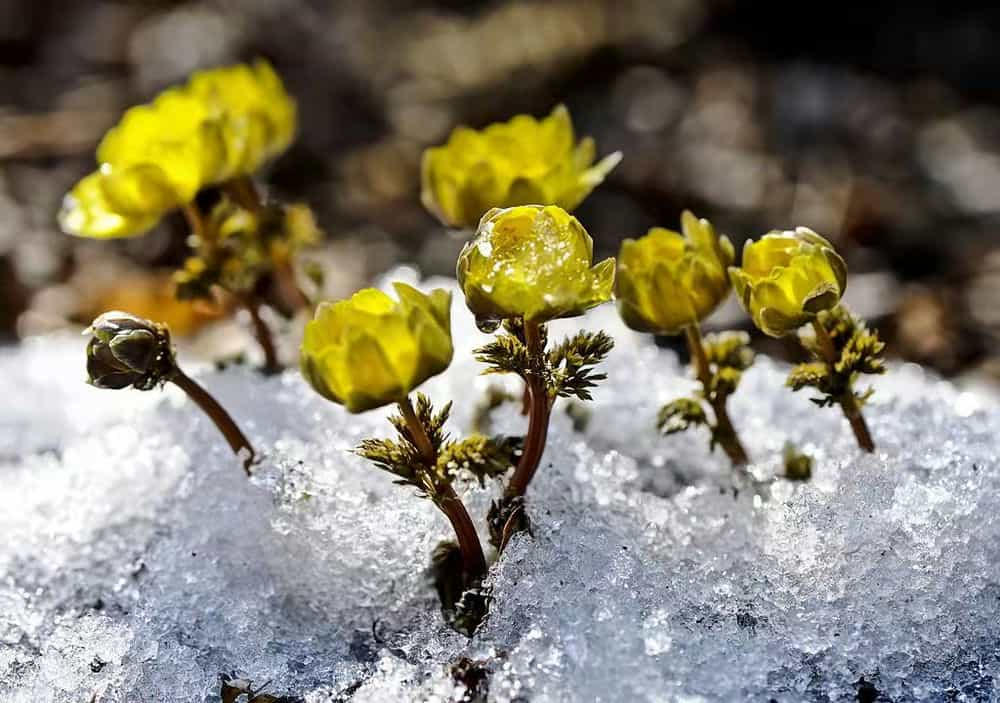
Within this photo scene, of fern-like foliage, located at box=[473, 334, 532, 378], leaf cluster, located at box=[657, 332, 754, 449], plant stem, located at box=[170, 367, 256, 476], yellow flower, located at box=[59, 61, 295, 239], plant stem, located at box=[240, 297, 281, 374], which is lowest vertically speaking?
plant stem, located at box=[240, 297, 281, 374]

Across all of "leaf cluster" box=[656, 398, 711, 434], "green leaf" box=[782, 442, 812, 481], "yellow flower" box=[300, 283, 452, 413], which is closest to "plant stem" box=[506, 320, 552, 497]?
"yellow flower" box=[300, 283, 452, 413]

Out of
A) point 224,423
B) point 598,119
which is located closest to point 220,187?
point 224,423

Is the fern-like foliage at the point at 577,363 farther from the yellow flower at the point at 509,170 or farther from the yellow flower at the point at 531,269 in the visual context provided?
the yellow flower at the point at 509,170

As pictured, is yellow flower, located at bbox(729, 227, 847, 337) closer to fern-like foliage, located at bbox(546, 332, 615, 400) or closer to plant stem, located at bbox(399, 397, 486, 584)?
fern-like foliage, located at bbox(546, 332, 615, 400)

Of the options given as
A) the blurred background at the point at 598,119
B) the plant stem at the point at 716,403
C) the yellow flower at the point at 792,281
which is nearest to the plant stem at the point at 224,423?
the plant stem at the point at 716,403

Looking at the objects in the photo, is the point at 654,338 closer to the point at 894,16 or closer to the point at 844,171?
the point at 844,171
